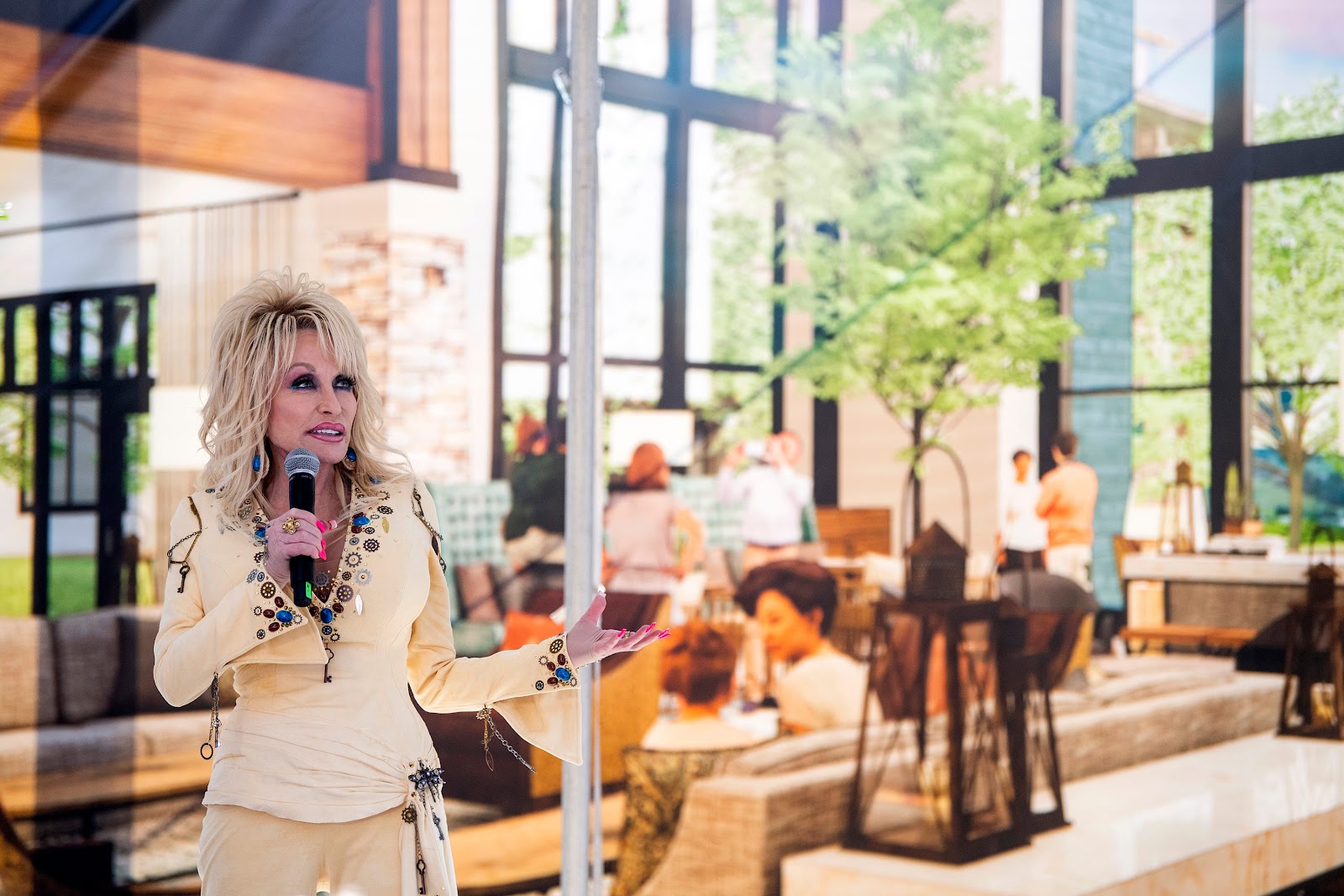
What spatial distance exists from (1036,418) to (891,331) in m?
0.63

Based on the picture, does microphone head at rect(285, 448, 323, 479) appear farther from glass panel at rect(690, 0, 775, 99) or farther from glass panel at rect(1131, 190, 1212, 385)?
glass panel at rect(690, 0, 775, 99)

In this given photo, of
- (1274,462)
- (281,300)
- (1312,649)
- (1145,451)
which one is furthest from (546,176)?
(281,300)

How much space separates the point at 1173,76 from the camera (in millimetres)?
5031

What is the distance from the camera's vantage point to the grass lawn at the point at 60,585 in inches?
189

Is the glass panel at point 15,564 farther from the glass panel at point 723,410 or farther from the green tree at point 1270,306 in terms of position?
the green tree at point 1270,306

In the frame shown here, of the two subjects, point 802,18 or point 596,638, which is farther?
point 802,18

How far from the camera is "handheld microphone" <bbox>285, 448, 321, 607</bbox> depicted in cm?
144

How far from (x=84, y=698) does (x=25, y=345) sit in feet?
4.10

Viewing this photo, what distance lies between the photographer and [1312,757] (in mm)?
4844

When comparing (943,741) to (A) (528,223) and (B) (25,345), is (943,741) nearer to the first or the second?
(A) (528,223)

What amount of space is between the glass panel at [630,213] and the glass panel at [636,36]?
0.18 meters

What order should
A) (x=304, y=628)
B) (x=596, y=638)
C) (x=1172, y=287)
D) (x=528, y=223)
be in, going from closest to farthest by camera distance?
(x=304, y=628) → (x=596, y=638) → (x=1172, y=287) → (x=528, y=223)

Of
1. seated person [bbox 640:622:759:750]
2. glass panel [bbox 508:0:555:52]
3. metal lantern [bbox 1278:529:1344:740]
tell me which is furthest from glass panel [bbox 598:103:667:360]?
metal lantern [bbox 1278:529:1344:740]

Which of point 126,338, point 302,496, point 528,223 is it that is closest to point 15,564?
point 126,338
